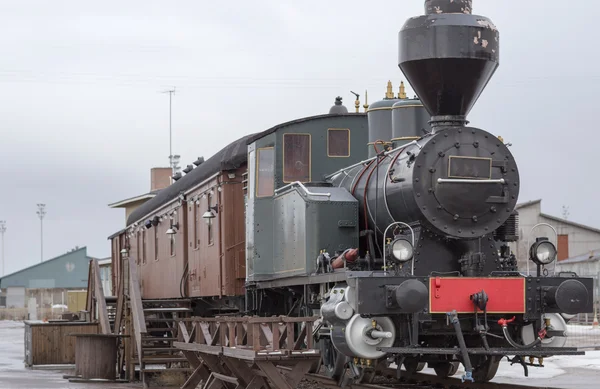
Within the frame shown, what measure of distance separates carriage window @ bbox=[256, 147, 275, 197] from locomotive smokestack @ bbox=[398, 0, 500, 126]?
286 cm

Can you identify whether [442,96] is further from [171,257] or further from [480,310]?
[171,257]

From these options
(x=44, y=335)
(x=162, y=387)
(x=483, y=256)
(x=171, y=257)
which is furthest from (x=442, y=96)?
(x=44, y=335)

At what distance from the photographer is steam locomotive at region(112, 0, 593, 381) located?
34.3 feet

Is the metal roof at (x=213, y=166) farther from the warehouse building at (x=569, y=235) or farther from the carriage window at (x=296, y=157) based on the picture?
the warehouse building at (x=569, y=235)

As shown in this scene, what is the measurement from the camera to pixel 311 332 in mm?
10773

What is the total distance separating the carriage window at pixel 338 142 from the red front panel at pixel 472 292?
412 cm

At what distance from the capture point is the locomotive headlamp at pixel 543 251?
11.1m

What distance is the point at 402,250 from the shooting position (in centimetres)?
1057

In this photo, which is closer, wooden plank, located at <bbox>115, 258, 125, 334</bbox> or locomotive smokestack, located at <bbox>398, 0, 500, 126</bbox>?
locomotive smokestack, located at <bbox>398, 0, 500, 126</bbox>

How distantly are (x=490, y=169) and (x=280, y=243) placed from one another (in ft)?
11.5

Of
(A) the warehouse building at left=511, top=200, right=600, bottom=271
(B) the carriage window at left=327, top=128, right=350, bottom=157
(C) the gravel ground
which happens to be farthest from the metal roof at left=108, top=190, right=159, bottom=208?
(B) the carriage window at left=327, top=128, right=350, bottom=157

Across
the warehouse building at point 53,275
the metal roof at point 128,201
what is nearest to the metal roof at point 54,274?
the warehouse building at point 53,275

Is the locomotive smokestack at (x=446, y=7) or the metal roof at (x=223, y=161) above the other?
the locomotive smokestack at (x=446, y=7)

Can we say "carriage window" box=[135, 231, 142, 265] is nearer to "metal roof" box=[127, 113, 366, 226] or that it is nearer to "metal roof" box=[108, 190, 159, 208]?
"metal roof" box=[127, 113, 366, 226]
